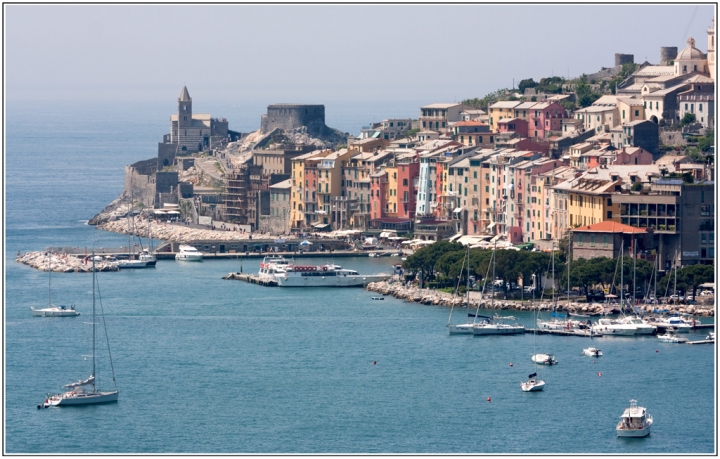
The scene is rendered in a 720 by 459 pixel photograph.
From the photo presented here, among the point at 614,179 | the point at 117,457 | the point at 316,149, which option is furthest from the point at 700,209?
the point at 316,149

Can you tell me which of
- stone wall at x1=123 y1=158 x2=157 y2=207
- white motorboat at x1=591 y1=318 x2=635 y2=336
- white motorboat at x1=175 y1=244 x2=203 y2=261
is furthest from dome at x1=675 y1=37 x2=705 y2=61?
white motorboat at x1=591 y1=318 x2=635 y2=336

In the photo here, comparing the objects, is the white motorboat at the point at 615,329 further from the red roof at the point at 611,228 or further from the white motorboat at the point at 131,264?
the white motorboat at the point at 131,264

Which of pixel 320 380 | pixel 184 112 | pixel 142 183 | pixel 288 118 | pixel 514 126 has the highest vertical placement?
pixel 514 126

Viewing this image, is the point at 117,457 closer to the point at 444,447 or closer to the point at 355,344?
the point at 444,447

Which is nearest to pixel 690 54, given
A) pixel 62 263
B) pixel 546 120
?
pixel 546 120

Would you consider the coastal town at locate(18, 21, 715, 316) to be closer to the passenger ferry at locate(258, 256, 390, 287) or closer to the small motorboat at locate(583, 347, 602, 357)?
the passenger ferry at locate(258, 256, 390, 287)

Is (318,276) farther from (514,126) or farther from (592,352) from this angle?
(514,126)

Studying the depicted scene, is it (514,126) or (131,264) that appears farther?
(514,126)
